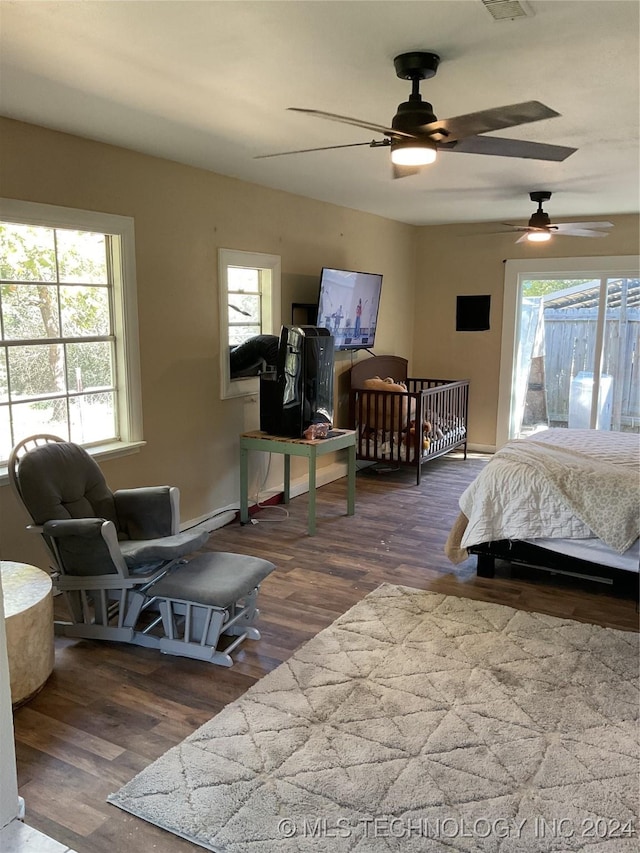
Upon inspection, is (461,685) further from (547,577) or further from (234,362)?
(234,362)

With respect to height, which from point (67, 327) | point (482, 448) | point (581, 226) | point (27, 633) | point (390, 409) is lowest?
point (482, 448)

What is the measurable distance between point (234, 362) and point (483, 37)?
286 centimetres

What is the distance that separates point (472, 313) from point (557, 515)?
158 inches

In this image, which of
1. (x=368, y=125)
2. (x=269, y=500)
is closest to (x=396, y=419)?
(x=269, y=500)

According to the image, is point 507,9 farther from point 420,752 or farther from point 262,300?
point 262,300

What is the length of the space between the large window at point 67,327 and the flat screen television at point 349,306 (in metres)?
1.86

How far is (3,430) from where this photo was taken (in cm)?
323

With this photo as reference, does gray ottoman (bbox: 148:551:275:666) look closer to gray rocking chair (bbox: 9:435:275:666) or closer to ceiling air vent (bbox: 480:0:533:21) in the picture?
gray rocking chair (bbox: 9:435:275:666)

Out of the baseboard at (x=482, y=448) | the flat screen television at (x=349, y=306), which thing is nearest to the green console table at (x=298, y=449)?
the flat screen television at (x=349, y=306)

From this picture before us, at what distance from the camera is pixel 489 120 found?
2.21 meters

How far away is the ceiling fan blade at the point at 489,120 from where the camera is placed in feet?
6.73

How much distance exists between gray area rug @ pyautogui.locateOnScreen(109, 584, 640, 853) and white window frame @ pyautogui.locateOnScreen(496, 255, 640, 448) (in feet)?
13.4

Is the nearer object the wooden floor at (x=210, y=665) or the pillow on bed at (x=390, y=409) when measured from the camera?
the wooden floor at (x=210, y=665)

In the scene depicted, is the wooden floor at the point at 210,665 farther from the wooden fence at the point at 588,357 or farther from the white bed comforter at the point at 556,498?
the wooden fence at the point at 588,357
